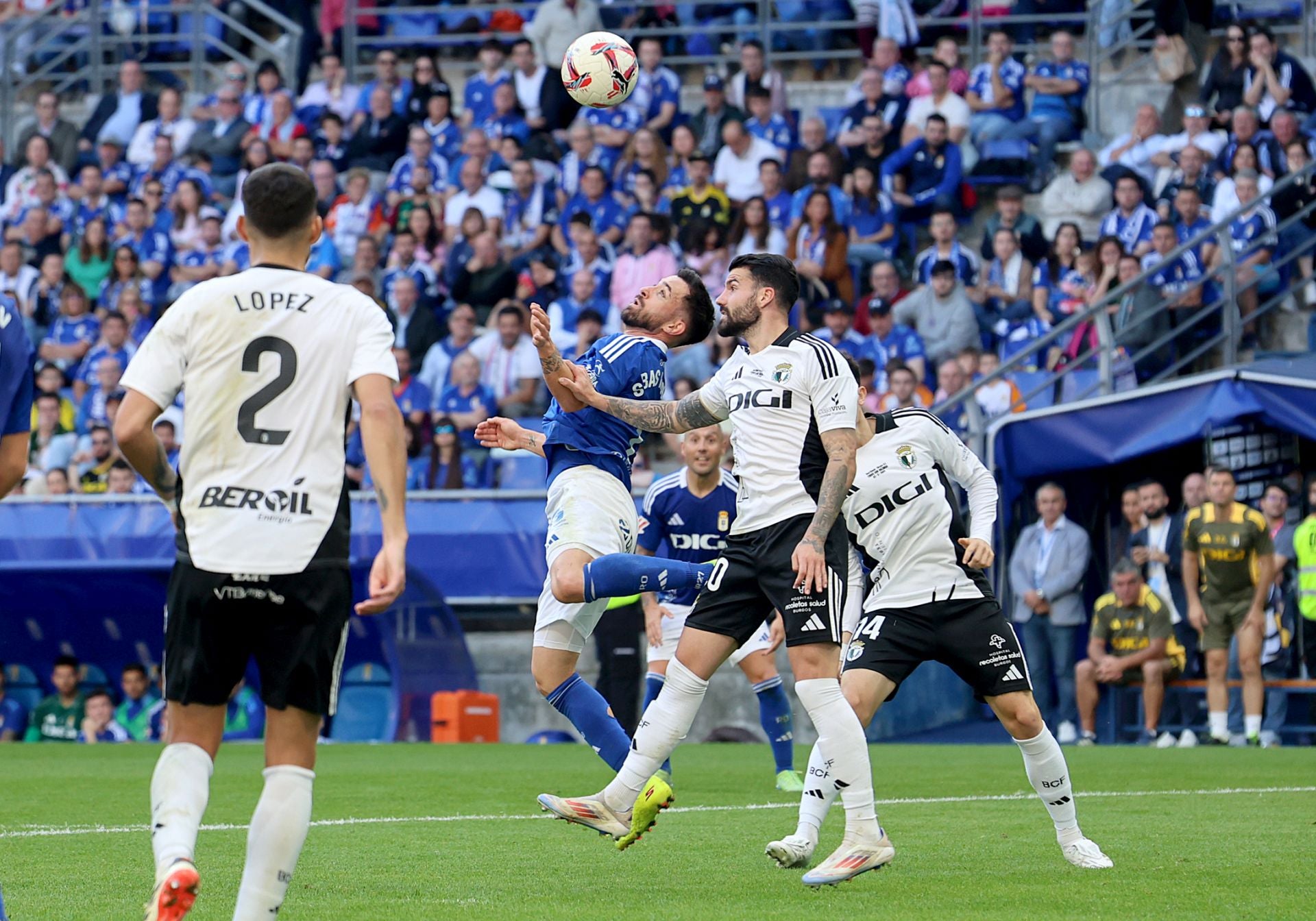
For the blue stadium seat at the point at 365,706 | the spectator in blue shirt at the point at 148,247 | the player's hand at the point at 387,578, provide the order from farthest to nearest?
the spectator in blue shirt at the point at 148,247 < the blue stadium seat at the point at 365,706 < the player's hand at the point at 387,578

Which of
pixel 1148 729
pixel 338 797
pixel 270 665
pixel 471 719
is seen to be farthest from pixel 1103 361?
pixel 270 665

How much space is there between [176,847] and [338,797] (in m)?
6.12

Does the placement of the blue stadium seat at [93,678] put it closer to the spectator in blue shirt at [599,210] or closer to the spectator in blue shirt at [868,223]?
the spectator in blue shirt at [599,210]

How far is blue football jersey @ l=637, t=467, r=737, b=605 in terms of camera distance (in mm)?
12391

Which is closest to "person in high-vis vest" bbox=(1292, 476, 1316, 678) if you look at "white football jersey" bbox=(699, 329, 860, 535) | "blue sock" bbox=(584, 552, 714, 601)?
"blue sock" bbox=(584, 552, 714, 601)

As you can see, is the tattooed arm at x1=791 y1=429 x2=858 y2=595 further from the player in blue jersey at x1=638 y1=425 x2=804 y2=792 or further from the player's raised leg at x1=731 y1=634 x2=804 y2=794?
the player in blue jersey at x1=638 y1=425 x2=804 y2=792

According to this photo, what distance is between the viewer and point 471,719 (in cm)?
1717

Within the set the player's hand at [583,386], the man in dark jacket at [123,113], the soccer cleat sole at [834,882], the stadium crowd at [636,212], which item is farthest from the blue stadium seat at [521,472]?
the soccer cleat sole at [834,882]

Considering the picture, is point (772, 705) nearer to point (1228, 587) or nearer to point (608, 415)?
point (608, 415)

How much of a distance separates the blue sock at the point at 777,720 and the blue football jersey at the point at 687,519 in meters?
0.90

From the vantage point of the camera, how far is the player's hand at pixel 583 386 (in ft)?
24.6

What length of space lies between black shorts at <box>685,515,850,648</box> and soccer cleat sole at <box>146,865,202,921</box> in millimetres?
2885

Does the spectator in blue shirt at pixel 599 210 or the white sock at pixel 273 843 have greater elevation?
the spectator in blue shirt at pixel 599 210

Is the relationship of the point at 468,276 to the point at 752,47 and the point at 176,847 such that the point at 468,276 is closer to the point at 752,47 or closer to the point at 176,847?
the point at 752,47
